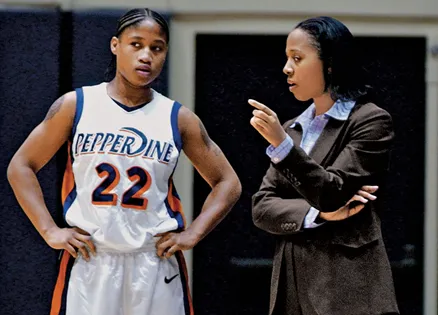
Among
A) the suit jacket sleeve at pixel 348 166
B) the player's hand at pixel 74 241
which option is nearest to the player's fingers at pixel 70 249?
the player's hand at pixel 74 241

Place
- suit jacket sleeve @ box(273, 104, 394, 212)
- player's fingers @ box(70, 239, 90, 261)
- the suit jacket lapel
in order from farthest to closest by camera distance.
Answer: player's fingers @ box(70, 239, 90, 261) → the suit jacket lapel → suit jacket sleeve @ box(273, 104, 394, 212)

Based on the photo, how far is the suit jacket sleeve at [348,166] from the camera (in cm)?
246

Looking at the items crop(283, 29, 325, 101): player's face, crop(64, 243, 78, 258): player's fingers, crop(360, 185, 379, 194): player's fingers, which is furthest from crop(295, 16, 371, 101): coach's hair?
crop(64, 243, 78, 258): player's fingers

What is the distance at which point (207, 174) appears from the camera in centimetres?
307

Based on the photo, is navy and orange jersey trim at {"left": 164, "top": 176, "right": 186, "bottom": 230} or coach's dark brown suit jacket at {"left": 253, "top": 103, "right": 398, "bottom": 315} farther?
navy and orange jersey trim at {"left": 164, "top": 176, "right": 186, "bottom": 230}

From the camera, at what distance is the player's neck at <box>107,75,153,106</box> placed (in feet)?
9.71

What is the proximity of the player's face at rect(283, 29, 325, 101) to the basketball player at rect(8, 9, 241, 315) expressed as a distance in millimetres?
466

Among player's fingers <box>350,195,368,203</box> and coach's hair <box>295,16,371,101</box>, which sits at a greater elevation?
coach's hair <box>295,16,371,101</box>

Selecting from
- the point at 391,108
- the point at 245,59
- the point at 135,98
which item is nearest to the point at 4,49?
the point at 245,59

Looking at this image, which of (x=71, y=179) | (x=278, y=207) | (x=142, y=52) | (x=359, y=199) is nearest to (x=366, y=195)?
(x=359, y=199)

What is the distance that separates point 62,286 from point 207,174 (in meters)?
0.67

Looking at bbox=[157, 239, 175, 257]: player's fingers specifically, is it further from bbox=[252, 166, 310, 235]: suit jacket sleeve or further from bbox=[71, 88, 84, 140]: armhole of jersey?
bbox=[71, 88, 84, 140]: armhole of jersey

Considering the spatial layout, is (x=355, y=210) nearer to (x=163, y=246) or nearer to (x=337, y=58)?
(x=337, y=58)

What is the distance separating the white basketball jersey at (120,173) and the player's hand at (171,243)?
3 cm
